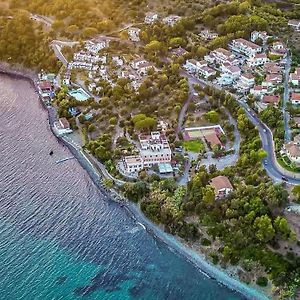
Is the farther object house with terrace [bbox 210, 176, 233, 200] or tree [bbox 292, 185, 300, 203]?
house with terrace [bbox 210, 176, 233, 200]

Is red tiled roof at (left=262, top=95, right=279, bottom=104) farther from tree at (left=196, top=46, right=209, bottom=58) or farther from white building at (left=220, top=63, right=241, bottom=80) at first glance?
tree at (left=196, top=46, right=209, bottom=58)

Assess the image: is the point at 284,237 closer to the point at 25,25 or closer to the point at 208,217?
the point at 208,217

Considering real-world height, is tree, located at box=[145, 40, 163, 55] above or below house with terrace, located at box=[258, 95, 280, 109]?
above

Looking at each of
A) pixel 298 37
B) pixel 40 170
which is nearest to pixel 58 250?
pixel 40 170

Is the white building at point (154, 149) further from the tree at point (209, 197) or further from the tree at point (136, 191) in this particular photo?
the tree at point (209, 197)

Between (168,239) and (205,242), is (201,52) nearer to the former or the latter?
(168,239)

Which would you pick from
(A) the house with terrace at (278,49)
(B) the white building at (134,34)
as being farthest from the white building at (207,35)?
(B) the white building at (134,34)

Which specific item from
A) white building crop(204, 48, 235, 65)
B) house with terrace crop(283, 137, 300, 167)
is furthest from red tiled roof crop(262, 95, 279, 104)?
white building crop(204, 48, 235, 65)

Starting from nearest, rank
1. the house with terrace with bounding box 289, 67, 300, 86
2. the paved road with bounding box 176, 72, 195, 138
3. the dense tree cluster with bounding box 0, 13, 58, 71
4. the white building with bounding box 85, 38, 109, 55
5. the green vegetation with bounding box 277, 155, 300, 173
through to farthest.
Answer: the green vegetation with bounding box 277, 155, 300, 173 → the paved road with bounding box 176, 72, 195, 138 → the house with terrace with bounding box 289, 67, 300, 86 → the white building with bounding box 85, 38, 109, 55 → the dense tree cluster with bounding box 0, 13, 58, 71
